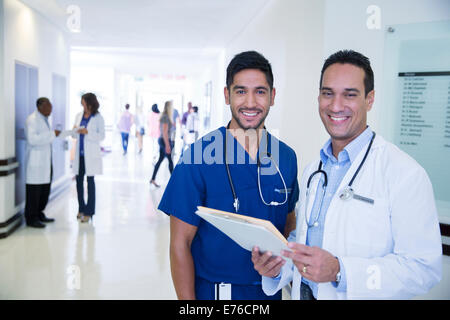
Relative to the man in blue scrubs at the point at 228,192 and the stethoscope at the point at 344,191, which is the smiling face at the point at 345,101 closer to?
the stethoscope at the point at 344,191

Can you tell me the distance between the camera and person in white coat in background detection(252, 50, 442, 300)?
3.69 feet

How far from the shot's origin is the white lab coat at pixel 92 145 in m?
4.77

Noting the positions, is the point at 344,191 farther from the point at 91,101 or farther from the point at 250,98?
the point at 91,101

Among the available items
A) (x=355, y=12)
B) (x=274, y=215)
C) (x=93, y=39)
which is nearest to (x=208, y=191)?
(x=274, y=215)

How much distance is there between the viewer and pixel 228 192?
1.47 m

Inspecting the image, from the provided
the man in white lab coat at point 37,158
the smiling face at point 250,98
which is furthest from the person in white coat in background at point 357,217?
the man in white lab coat at point 37,158

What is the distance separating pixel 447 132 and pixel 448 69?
0.35 m

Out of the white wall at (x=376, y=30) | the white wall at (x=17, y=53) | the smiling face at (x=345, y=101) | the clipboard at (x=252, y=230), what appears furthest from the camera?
the white wall at (x=17, y=53)

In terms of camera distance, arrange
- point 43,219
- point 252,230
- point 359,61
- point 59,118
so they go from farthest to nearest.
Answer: point 59,118 < point 43,219 < point 359,61 < point 252,230

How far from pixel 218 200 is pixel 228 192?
5 cm

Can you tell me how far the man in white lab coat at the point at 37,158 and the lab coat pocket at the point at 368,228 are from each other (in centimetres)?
418

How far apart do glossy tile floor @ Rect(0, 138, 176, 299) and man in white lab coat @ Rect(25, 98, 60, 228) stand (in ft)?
0.85

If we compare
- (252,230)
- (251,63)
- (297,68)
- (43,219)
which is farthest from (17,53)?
(252,230)

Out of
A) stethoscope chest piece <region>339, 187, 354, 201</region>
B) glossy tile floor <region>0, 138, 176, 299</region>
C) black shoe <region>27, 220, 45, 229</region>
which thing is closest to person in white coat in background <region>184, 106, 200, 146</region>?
glossy tile floor <region>0, 138, 176, 299</region>
